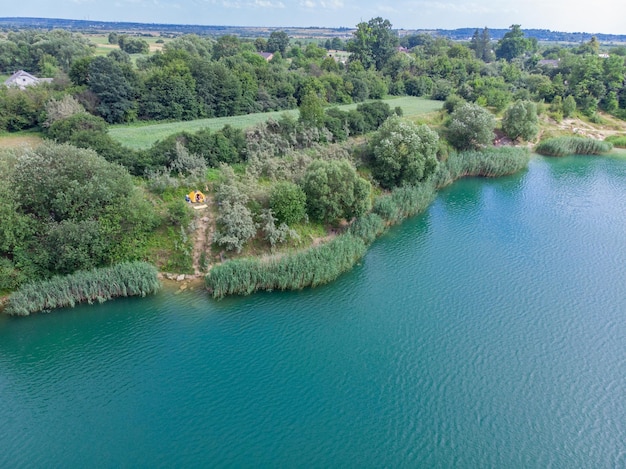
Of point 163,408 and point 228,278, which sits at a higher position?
point 228,278

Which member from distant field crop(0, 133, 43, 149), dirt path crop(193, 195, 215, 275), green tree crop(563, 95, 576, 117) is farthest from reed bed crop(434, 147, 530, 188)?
distant field crop(0, 133, 43, 149)

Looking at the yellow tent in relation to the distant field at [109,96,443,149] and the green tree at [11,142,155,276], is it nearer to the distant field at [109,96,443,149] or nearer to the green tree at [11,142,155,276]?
the green tree at [11,142,155,276]

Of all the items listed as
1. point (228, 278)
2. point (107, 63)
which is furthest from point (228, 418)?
point (107, 63)

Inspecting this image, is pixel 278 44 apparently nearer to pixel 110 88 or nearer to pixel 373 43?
pixel 373 43

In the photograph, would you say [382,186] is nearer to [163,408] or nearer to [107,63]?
[163,408]

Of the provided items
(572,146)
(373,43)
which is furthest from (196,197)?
(373,43)

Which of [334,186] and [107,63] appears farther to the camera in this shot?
[107,63]
